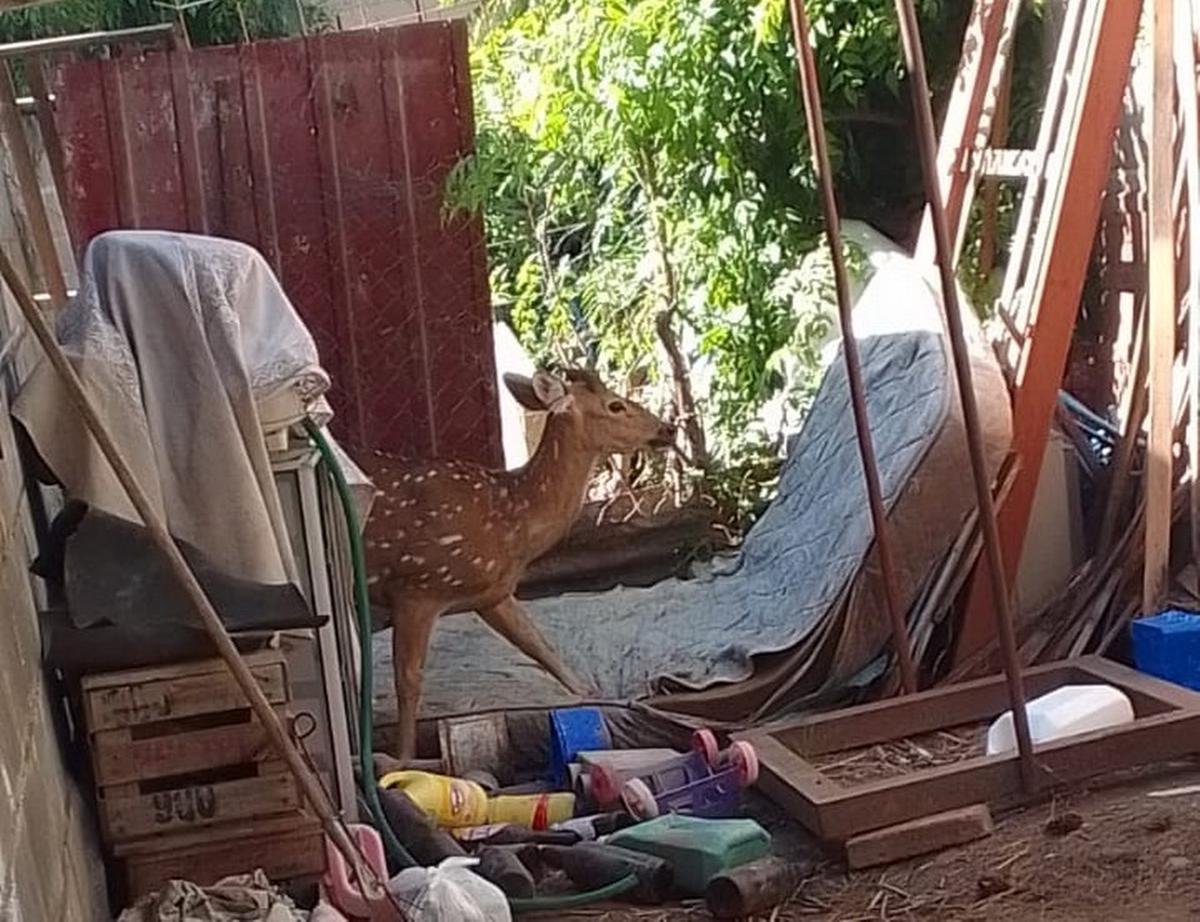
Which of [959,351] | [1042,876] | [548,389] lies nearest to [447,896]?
[1042,876]

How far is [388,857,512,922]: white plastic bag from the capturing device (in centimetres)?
304

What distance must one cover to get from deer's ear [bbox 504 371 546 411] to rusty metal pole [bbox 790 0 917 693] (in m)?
1.00

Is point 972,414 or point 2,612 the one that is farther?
point 972,414

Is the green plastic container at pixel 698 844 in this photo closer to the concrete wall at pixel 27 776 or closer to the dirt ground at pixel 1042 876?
the dirt ground at pixel 1042 876

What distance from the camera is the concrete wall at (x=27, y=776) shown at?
223cm

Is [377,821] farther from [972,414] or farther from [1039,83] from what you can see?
[1039,83]

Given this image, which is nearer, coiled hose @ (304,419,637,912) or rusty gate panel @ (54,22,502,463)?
coiled hose @ (304,419,637,912)

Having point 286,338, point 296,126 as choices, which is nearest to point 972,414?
point 286,338

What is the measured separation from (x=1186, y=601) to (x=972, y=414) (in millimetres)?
1237

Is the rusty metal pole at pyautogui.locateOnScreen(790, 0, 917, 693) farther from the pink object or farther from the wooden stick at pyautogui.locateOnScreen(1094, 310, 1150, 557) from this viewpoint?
the pink object

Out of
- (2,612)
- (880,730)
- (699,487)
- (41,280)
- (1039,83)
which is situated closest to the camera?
(2,612)

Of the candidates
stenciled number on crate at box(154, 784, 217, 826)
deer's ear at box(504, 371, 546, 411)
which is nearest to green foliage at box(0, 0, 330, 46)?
deer's ear at box(504, 371, 546, 411)

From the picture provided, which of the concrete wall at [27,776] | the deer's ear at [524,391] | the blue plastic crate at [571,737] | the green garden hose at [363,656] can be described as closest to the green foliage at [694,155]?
the deer's ear at [524,391]

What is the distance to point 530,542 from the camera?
4.72 m
